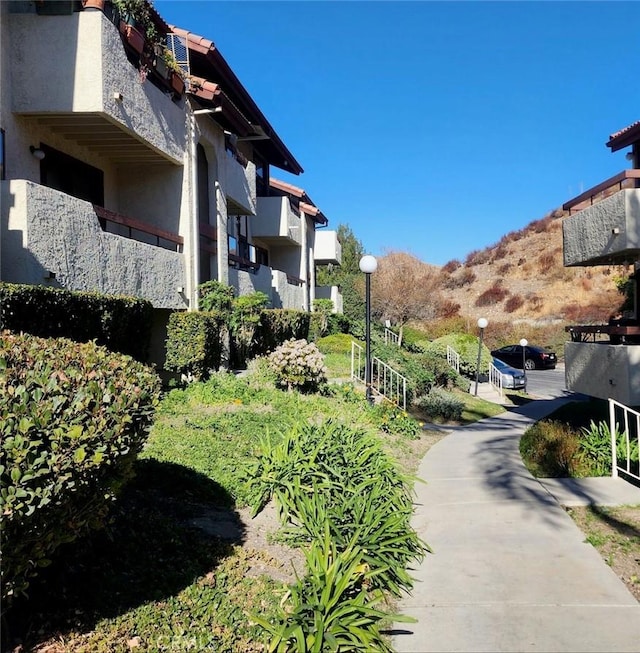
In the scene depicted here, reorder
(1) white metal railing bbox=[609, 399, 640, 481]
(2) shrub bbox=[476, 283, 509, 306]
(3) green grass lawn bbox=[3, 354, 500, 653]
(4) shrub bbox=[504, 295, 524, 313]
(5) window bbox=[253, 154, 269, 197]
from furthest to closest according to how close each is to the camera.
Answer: (2) shrub bbox=[476, 283, 509, 306], (4) shrub bbox=[504, 295, 524, 313], (5) window bbox=[253, 154, 269, 197], (1) white metal railing bbox=[609, 399, 640, 481], (3) green grass lawn bbox=[3, 354, 500, 653]

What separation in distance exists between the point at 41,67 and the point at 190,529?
25.1 ft

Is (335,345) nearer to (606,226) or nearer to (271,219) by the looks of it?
(271,219)

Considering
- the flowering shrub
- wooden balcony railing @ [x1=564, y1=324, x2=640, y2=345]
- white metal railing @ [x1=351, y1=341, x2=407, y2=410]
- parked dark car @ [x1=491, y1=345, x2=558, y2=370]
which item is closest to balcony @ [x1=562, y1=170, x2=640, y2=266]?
wooden balcony railing @ [x1=564, y1=324, x2=640, y2=345]

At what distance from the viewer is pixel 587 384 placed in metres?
11.3

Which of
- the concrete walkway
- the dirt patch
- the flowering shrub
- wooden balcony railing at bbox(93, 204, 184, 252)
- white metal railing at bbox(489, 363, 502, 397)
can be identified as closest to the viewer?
the concrete walkway

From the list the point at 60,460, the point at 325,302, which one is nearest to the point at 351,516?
the point at 60,460

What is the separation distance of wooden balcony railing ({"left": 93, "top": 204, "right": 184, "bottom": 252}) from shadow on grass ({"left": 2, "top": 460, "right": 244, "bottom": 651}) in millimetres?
5213

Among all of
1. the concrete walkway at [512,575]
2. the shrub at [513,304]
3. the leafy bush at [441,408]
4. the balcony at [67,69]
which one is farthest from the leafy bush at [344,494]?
the shrub at [513,304]

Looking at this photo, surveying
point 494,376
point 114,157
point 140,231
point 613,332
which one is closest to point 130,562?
point 140,231

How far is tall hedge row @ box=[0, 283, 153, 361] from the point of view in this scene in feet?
21.7

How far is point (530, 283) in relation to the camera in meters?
57.7

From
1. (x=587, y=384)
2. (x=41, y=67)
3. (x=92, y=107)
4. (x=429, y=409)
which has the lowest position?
(x=429, y=409)

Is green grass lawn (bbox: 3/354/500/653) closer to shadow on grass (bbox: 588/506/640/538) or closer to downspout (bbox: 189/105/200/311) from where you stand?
shadow on grass (bbox: 588/506/640/538)

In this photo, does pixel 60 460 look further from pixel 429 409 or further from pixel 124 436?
pixel 429 409
